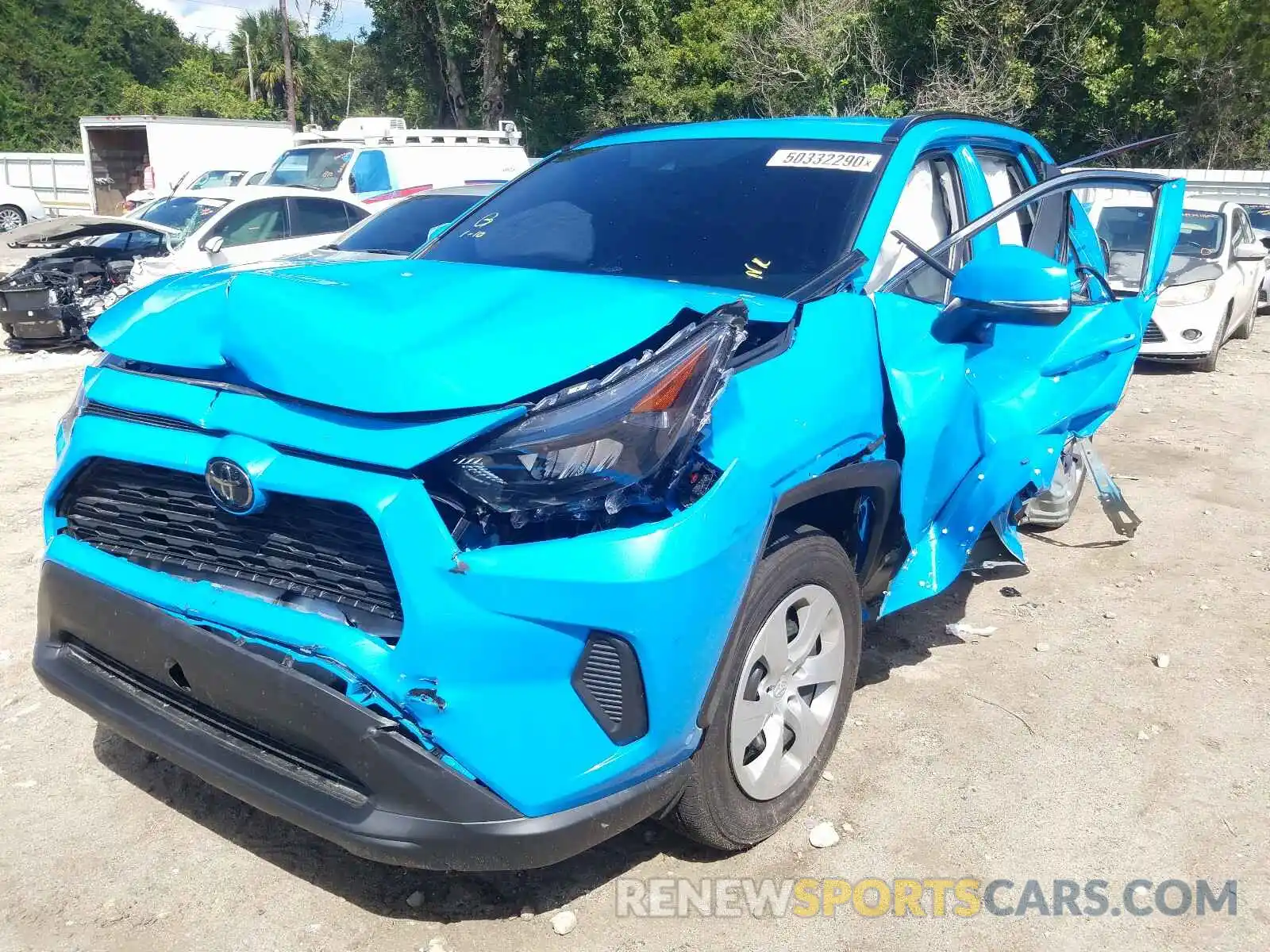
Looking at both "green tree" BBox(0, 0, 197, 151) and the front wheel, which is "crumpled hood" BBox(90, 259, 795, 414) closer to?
the front wheel

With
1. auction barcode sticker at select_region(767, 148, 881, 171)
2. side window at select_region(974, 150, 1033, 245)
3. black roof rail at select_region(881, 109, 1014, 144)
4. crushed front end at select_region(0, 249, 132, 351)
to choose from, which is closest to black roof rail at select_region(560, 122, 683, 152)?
auction barcode sticker at select_region(767, 148, 881, 171)

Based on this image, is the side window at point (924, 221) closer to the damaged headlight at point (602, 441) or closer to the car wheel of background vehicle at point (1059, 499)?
the damaged headlight at point (602, 441)

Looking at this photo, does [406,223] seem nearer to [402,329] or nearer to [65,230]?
[65,230]

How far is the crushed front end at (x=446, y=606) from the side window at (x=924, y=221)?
46.3 inches

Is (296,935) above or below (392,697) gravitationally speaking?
below

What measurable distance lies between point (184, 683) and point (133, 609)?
22 cm

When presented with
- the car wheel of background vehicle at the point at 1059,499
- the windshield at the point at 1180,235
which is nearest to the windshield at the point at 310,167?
the windshield at the point at 1180,235

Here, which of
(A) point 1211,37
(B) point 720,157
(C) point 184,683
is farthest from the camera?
(A) point 1211,37

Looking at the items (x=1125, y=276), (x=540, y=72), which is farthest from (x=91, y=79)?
(x=1125, y=276)

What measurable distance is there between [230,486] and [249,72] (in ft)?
201

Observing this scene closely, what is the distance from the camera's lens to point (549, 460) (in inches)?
88.8

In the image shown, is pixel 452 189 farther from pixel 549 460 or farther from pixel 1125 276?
pixel 549 460

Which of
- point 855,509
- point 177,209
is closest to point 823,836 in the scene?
point 855,509

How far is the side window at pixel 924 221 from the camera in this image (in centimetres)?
346
